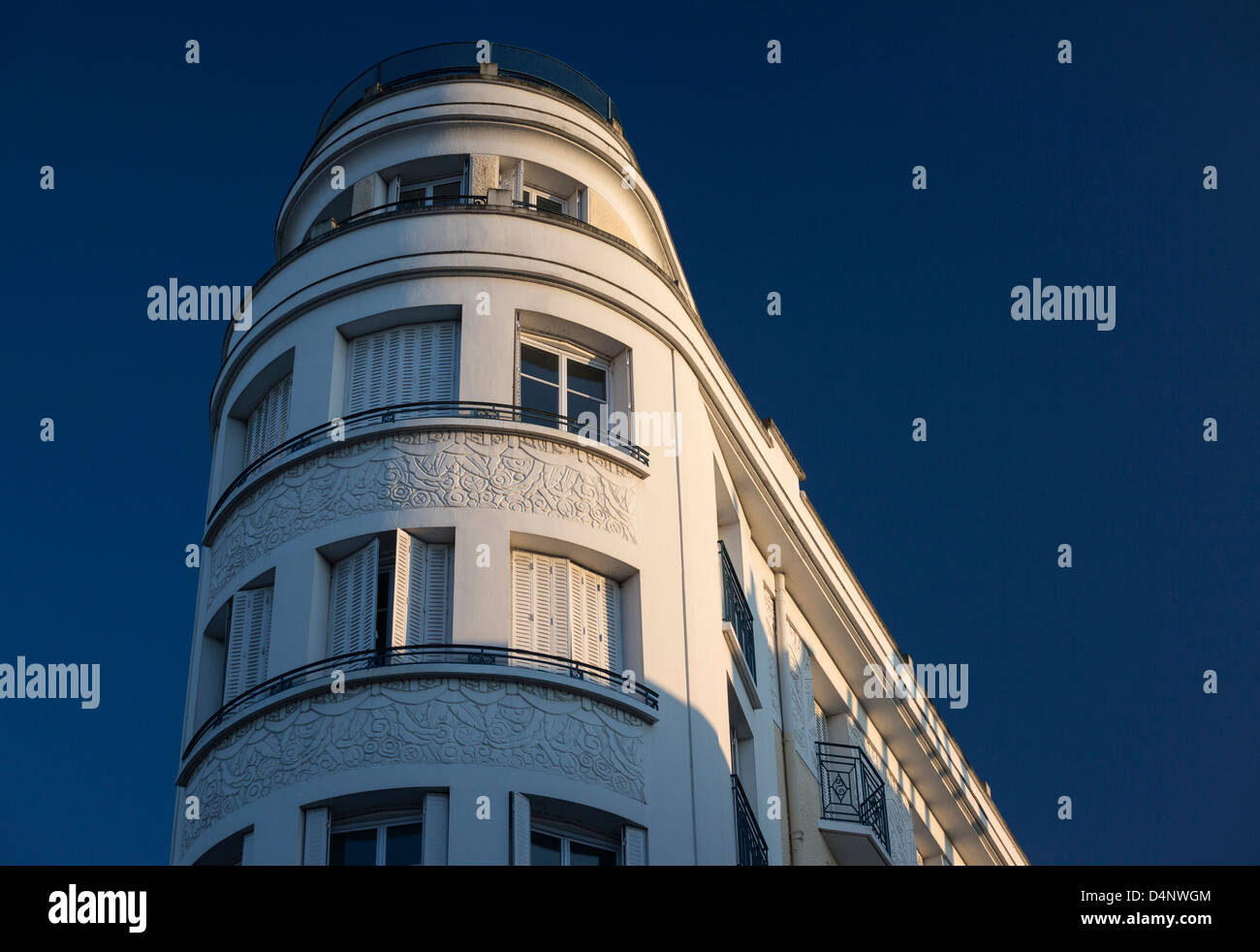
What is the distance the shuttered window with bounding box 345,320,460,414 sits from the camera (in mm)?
23734

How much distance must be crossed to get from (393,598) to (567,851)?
3.51 m

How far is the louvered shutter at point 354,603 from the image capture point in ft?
71.4

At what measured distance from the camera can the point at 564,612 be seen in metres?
22.3

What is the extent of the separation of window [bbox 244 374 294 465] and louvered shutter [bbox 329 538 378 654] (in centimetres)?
260

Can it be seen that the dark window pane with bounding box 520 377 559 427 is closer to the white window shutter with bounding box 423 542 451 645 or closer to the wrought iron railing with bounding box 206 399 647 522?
the wrought iron railing with bounding box 206 399 647 522

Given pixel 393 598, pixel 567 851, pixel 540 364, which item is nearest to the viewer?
pixel 567 851

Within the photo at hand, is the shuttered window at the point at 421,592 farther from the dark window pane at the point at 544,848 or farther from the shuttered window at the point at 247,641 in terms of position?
the dark window pane at the point at 544,848

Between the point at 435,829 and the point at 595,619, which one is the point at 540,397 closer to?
the point at 595,619

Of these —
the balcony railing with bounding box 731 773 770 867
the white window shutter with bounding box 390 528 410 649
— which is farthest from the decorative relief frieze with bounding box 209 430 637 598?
the balcony railing with bounding box 731 773 770 867

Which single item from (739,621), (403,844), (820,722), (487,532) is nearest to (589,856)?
(403,844)

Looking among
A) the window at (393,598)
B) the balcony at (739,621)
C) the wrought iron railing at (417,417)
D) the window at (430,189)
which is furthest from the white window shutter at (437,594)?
the window at (430,189)

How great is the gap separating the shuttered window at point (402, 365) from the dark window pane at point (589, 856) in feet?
19.3
